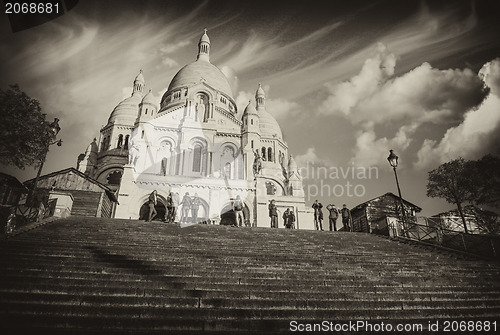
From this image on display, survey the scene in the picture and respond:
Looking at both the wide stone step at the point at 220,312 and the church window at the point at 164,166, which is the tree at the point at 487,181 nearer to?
the wide stone step at the point at 220,312

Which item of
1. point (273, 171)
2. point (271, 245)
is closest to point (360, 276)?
point (271, 245)

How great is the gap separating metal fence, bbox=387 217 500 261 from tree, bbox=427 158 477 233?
65.0ft

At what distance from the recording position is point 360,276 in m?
7.52

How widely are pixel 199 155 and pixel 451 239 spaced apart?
79.9ft

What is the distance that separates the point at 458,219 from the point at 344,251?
70.2ft

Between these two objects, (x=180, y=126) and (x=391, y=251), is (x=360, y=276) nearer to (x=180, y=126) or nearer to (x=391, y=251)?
(x=391, y=251)

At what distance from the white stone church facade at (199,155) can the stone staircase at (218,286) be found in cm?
1690

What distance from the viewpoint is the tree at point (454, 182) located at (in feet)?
99.0

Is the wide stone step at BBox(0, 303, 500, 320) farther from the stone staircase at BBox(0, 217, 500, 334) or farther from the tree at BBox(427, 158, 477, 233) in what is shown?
the tree at BBox(427, 158, 477, 233)

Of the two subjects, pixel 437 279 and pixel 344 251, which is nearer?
pixel 437 279

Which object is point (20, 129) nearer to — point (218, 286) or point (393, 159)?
point (218, 286)

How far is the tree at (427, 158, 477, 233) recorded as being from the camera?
30.2 metres

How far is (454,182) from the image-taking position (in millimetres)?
31766

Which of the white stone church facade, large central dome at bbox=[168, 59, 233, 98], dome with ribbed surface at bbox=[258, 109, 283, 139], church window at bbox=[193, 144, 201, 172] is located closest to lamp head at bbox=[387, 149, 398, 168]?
the white stone church facade
